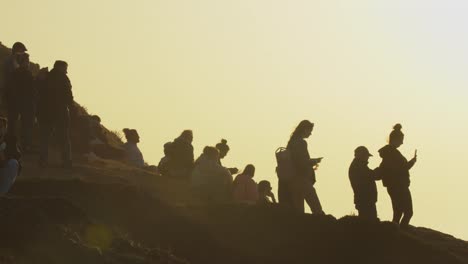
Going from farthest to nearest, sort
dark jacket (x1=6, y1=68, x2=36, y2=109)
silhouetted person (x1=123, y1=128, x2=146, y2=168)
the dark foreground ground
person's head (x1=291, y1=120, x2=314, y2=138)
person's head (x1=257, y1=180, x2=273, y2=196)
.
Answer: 1. silhouetted person (x1=123, y1=128, x2=146, y2=168)
2. person's head (x1=257, y1=180, x2=273, y2=196)
3. dark jacket (x1=6, y1=68, x2=36, y2=109)
4. person's head (x1=291, y1=120, x2=314, y2=138)
5. the dark foreground ground

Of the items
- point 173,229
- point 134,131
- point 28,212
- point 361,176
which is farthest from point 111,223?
point 134,131

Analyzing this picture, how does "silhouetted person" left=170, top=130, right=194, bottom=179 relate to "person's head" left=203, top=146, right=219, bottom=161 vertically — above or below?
above

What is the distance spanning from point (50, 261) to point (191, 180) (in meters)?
9.90

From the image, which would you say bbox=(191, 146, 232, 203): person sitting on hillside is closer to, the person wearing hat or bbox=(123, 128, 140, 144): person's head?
the person wearing hat

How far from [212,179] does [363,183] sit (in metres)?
3.84

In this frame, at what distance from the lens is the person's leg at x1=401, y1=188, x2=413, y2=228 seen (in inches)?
1000

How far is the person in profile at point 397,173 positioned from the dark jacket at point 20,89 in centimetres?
743

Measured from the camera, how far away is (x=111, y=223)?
22984 mm

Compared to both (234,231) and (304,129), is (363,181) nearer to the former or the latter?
(304,129)

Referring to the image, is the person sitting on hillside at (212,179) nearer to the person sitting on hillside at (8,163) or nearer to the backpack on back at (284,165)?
the backpack on back at (284,165)

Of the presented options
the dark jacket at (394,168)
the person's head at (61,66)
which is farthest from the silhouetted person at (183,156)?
the dark jacket at (394,168)

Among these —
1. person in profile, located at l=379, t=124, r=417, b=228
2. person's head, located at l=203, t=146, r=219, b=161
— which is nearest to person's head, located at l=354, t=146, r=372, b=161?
person in profile, located at l=379, t=124, r=417, b=228

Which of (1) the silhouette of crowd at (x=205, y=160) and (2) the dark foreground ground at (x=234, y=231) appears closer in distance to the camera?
(2) the dark foreground ground at (x=234, y=231)

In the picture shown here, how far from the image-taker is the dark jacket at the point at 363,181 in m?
25.4
